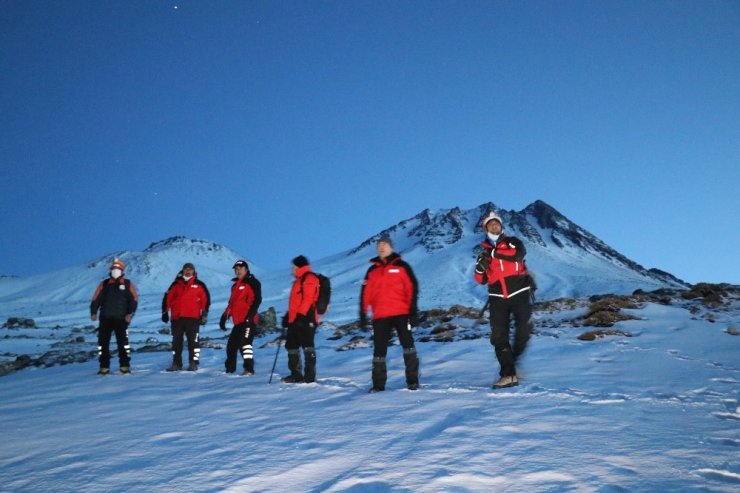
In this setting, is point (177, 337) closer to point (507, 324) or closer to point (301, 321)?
point (301, 321)

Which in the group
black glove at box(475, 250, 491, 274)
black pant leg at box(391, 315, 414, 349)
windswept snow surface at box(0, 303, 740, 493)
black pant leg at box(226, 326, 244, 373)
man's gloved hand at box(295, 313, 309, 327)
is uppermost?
black glove at box(475, 250, 491, 274)

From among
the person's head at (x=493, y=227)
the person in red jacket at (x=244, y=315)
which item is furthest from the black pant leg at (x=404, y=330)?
the person in red jacket at (x=244, y=315)

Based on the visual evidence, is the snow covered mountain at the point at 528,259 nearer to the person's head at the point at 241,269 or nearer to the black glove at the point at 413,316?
the person's head at the point at 241,269

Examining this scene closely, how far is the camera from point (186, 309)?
959 centimetres

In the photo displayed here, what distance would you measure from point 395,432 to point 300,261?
442cm

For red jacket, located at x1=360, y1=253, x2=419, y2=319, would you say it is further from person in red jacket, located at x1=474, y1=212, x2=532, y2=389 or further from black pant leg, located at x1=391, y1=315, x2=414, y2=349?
person in red jacket, located at x1=474, y1=212, x2=532, y2=389

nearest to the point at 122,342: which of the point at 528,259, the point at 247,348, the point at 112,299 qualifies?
the point at 112,299

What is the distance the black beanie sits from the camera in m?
8.14

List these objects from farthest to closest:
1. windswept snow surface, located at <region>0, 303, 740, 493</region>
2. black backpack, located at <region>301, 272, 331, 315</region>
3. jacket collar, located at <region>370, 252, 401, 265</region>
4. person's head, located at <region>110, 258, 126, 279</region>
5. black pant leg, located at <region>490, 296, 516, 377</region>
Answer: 1. person's head, located at <region>110, 258, 126, 279</region>
2. black backpack, located at <region>301, 272, 331, 315</region>
3. jacket collar, located at <region>370, 252, 401, 265</region>
4. black pant leg, located at <region>490, 296, 516, 377</region>
5. windswept snow surface, located at <region>0, 303, 740, 493</region>

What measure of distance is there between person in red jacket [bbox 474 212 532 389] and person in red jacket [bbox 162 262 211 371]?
5.85 metres

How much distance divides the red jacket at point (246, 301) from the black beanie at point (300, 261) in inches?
49.4

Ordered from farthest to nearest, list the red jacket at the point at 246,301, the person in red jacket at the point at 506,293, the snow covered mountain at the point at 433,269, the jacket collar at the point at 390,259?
the snow covered mountain at the point at 433,269 → the red jacket at the point at 246,301 → the jacket collar at the point at 390,259 → the person in red jacket at the point at 506,293

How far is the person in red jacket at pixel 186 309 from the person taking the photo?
31.4 ft

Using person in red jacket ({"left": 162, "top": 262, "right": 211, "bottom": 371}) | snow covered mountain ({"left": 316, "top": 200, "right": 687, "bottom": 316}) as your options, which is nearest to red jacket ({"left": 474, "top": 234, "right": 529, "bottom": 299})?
person in red jacket ({"left": 162, "top": 262, "right": 211, "bottom": 371})
